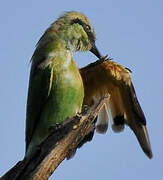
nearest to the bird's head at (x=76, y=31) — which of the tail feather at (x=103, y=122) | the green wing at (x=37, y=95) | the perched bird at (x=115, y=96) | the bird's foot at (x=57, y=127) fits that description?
the perched bird at (x=115, y=96)

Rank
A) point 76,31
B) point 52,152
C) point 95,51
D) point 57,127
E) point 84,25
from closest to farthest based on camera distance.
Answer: point 52,152, point 57,127, point 76,31, point 84,25, point 95,51

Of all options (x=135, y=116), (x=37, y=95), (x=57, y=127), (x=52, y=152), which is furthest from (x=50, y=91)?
(x=52, y=152)

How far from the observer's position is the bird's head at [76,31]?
862 cm

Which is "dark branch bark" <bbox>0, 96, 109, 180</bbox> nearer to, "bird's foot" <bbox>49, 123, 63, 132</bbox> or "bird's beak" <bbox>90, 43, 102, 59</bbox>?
"bird's foot" <bbox>49, 123, 63, 132</bbox>

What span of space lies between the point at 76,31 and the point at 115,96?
1146mm

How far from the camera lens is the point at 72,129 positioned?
6164 mm

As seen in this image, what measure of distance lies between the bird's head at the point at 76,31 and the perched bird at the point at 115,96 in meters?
0.37

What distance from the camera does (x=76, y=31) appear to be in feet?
28.9

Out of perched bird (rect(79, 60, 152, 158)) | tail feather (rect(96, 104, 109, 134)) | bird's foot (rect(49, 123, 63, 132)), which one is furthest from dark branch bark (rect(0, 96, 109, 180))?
tail feather (rect(96, 104, 109, 134))

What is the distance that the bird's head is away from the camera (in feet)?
28.3

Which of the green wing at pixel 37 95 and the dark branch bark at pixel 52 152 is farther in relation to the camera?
the green wing at pixel 37 95

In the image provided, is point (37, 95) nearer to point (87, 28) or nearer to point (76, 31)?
point (76, 31)

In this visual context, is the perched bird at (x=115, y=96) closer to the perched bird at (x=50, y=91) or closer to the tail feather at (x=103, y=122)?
the tail feather at (x=103, y=122)

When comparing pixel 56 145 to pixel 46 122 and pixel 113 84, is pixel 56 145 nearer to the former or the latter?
pixel 46 122
